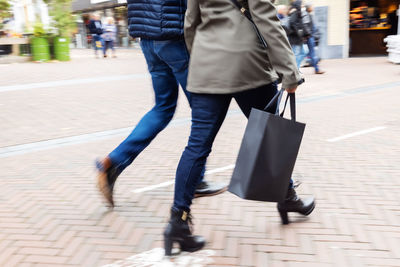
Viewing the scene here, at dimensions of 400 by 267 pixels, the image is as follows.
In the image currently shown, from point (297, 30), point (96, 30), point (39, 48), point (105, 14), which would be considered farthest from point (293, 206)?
point (105, 14)

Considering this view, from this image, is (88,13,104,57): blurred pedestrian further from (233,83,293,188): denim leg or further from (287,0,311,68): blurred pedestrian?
(233,83,293,188): denim leg

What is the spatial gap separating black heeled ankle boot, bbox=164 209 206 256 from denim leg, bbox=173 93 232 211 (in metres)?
0.05

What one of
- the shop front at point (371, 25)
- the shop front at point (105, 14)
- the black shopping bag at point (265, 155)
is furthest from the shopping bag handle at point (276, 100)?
the shop front at point (105, 14)

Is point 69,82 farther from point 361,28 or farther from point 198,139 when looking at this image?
point 361,28

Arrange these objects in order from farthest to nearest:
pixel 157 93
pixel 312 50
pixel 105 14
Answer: pixel 105 14 < pixel 312 50 < pixel 157 93

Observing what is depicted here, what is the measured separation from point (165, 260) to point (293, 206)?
0.89m

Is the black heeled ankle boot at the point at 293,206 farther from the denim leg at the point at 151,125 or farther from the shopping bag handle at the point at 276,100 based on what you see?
the denim leg at the point at 151,125

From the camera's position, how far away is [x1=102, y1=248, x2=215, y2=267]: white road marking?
240 centimetres

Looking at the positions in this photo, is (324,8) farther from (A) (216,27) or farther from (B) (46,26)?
(A) (216,27)

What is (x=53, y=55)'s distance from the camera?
58.0 feet

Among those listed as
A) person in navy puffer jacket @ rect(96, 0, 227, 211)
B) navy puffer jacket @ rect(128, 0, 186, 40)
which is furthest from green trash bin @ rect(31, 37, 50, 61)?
navy puffer jacket @ rect(128, 0, 186, 40)

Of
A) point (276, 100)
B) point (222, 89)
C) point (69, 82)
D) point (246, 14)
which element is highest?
point (246, 14)

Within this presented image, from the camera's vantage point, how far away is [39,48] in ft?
55.2

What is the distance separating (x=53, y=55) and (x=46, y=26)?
46.2 inches
